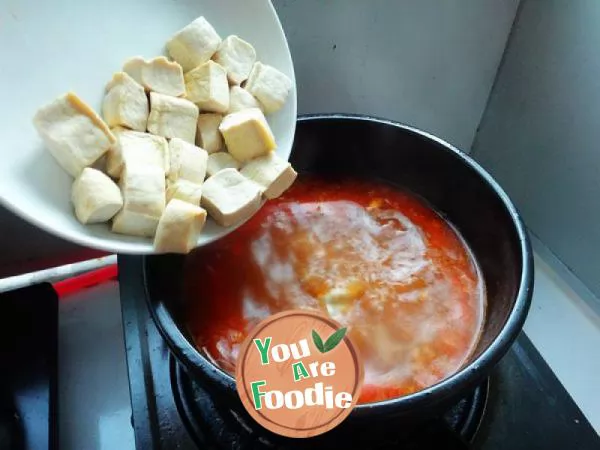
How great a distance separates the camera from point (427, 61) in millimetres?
1339

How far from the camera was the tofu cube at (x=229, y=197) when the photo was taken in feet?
2.66

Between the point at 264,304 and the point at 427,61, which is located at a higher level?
the point at 427,61

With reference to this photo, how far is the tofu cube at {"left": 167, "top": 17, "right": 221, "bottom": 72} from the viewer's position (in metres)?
0.87

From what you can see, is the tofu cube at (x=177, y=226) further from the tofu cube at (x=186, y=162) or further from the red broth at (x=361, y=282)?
the red broth at (x=361, y=282)

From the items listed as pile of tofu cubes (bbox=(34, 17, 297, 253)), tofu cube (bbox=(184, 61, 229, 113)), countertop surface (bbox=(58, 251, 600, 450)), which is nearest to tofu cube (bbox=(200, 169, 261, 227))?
pile of tofu cubes (bbox=(34, 17, 297, 253))

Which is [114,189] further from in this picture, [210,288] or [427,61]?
[427,61]

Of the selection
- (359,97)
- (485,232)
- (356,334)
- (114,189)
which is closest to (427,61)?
(359,97)

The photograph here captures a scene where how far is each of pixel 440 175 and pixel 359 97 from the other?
14.0 inches

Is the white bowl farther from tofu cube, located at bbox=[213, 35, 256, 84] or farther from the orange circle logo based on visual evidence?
the orange circle logo

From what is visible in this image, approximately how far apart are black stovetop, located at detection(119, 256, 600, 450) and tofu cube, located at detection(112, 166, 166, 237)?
0.17 metres

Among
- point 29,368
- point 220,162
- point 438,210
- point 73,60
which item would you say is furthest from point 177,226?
point 438,210

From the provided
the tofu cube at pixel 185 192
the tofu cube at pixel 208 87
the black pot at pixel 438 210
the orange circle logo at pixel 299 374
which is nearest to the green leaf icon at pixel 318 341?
the orange circle logo at pixel 299 374

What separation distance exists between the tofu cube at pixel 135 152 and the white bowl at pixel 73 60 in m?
0.06

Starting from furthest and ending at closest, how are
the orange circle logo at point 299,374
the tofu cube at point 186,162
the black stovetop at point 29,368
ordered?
1. the black stovetop at point 29,368
2. the tofu cube at point 186,162
3. the orange circle logo at point 299,374
